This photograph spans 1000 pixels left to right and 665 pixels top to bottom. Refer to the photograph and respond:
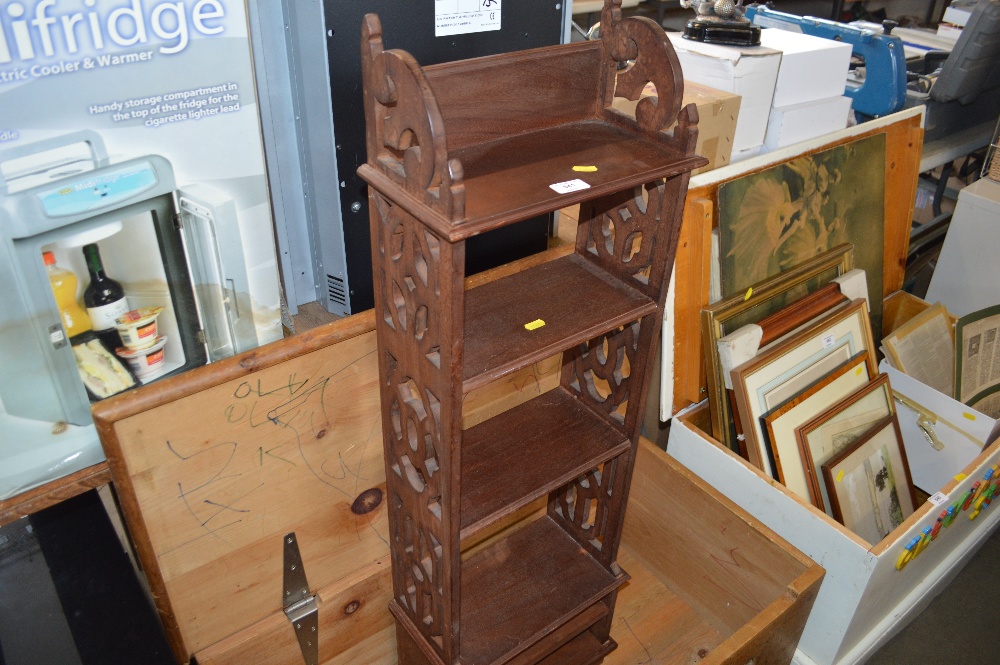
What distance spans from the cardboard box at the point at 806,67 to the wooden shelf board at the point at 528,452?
896 mm

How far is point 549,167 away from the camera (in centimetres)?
106

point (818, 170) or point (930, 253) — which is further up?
point (818, 170)

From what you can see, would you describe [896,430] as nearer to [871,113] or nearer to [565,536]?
[565,536]

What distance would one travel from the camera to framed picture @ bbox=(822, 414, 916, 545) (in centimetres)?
171

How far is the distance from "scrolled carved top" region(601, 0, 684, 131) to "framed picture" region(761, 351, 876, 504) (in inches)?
30.8

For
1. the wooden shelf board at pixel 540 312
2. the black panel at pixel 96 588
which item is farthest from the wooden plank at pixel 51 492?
the wooden shelf board at pixel 540 312

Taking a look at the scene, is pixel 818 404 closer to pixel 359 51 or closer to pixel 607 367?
pixel 607 367

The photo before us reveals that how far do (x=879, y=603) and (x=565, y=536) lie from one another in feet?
2.26

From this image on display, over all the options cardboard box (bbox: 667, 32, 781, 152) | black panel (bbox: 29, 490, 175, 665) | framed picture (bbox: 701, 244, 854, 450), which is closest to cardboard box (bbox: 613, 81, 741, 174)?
cardboard box (bbox: 667, 32, 781, 152)

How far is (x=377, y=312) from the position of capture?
46.5 inches

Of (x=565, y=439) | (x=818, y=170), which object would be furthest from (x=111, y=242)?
(x=818, y=170)

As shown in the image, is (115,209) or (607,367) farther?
(607,367)

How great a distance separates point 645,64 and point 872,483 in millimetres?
1200

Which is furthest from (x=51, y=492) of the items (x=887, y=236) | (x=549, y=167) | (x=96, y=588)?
(x=887, y=236)
